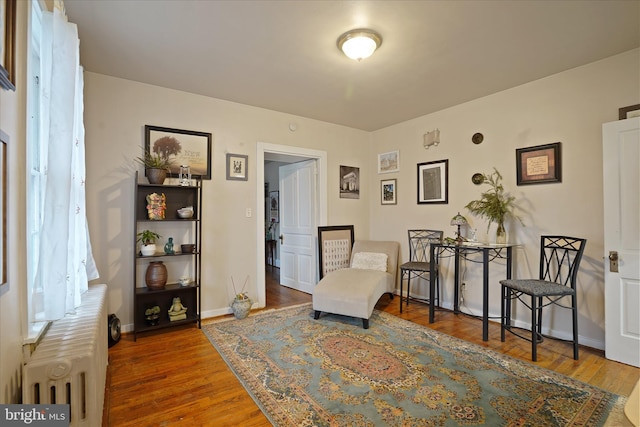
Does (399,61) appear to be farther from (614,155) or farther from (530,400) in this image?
(530,400)

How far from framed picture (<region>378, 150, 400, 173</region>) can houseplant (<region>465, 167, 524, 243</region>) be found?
1.34 metres

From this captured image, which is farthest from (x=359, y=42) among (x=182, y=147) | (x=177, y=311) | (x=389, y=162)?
(x=177, y=311)

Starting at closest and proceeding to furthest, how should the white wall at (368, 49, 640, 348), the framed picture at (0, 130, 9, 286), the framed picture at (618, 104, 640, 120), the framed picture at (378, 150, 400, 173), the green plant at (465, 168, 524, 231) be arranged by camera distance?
1. the framed picture at (0, 130, 9, 286)
2. the framed picture at (618, 104, 640, 120)
3. the white wall at (368, 49, 640, 348)
4. the green plant at (465, 168, 524, 231)
5. the framed picture at (378, 150, 400, 173)

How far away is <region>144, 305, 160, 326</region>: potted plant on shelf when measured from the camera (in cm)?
310

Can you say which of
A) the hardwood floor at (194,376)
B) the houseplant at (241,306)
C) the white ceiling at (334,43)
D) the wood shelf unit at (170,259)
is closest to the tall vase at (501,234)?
the hardwood floor at (194,376)

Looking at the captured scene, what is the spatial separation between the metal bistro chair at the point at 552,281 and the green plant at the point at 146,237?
135 inches

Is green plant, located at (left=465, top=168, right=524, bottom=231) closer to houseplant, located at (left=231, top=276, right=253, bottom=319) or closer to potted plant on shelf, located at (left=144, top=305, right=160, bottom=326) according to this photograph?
houseplant, located at (left=231, top=276, right=253, bottom=319)

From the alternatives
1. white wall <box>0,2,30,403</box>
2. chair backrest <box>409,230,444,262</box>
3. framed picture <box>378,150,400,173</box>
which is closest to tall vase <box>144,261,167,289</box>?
white wall <box>0,2,30,403</box>

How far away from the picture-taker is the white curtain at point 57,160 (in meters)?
1.69

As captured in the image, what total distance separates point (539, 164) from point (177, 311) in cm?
405

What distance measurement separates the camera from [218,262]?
143 inches

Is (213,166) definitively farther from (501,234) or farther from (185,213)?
(501,234)

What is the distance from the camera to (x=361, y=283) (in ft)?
11.4

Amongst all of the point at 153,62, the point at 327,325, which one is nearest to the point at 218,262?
the point at 327,325
